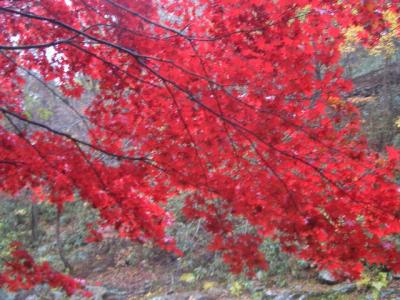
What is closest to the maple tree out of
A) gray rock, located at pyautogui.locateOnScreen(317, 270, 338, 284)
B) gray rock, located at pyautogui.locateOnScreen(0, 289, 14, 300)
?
gray rock, located at pyautogui.locateOnScreen(317, 270, 338, 284)

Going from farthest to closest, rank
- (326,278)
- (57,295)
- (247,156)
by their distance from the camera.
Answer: (57,295) → (326,278) → (247,156)

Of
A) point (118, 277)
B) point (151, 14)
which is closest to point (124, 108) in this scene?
point (151, 14)

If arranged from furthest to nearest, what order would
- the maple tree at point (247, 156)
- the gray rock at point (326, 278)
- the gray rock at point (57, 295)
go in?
the gray rock at point (57, 295), the gray rock at point (326, 278), the maple tree at point (247, 156)

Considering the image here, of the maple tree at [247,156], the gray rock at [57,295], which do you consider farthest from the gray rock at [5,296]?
the maple tree at [247,156]

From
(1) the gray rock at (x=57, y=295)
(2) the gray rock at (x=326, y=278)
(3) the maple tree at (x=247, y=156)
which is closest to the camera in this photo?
(3) the maple tree at (x=247, y=156)

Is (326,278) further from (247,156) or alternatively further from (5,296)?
(5,296)

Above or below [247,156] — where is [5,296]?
below

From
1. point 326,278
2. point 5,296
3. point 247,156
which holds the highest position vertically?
point 247,156

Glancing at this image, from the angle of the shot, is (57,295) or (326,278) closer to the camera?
(326,278)

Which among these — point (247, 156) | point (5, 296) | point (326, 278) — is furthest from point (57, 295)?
point (247, 156)

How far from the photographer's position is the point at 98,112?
4559 millimetres

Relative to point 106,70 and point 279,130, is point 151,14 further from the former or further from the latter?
point 279,130

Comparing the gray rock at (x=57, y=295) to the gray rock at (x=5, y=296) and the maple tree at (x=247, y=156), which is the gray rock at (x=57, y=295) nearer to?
the gray rock at (x=5, y=296)

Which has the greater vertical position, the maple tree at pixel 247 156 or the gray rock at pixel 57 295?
the maple tree at pixel 247 156
